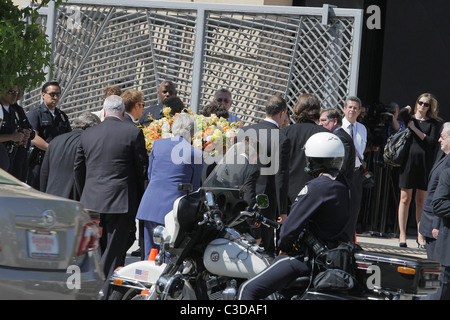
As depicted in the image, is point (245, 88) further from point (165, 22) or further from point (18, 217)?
point (18, 217)

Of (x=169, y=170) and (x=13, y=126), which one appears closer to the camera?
(x=169, y=170)

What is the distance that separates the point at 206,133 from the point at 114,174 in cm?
93

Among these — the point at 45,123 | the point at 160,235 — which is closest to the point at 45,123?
the point at 45,123

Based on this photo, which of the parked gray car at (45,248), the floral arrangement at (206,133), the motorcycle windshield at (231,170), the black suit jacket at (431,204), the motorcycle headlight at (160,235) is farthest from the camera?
the floral arrangement at (206,133)

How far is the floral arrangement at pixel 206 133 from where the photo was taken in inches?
301

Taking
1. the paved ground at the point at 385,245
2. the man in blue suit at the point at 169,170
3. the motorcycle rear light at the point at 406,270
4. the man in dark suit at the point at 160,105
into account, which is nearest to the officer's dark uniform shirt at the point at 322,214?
the motorcycle rear light at the point at 406,270

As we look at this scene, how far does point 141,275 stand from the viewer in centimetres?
589

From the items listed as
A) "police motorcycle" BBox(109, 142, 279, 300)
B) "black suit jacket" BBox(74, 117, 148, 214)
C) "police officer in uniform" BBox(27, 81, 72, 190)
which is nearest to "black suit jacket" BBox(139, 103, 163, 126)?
"police officer in uniform" BBox(27, 81, 72, 190)

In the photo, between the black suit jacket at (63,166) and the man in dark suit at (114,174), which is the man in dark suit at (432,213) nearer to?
the man in dark suit at (114,174)

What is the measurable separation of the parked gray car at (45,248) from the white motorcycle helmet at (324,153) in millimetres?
1511

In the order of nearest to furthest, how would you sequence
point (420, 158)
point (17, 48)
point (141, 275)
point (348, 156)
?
1. point (141, 275)
2. point (17, 48)
3. point (348, 156)
4. point (420, 158)

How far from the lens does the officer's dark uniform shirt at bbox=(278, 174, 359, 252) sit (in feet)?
17.4

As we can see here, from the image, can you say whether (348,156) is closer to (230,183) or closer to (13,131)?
(230,183)

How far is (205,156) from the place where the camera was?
7.72 meters
